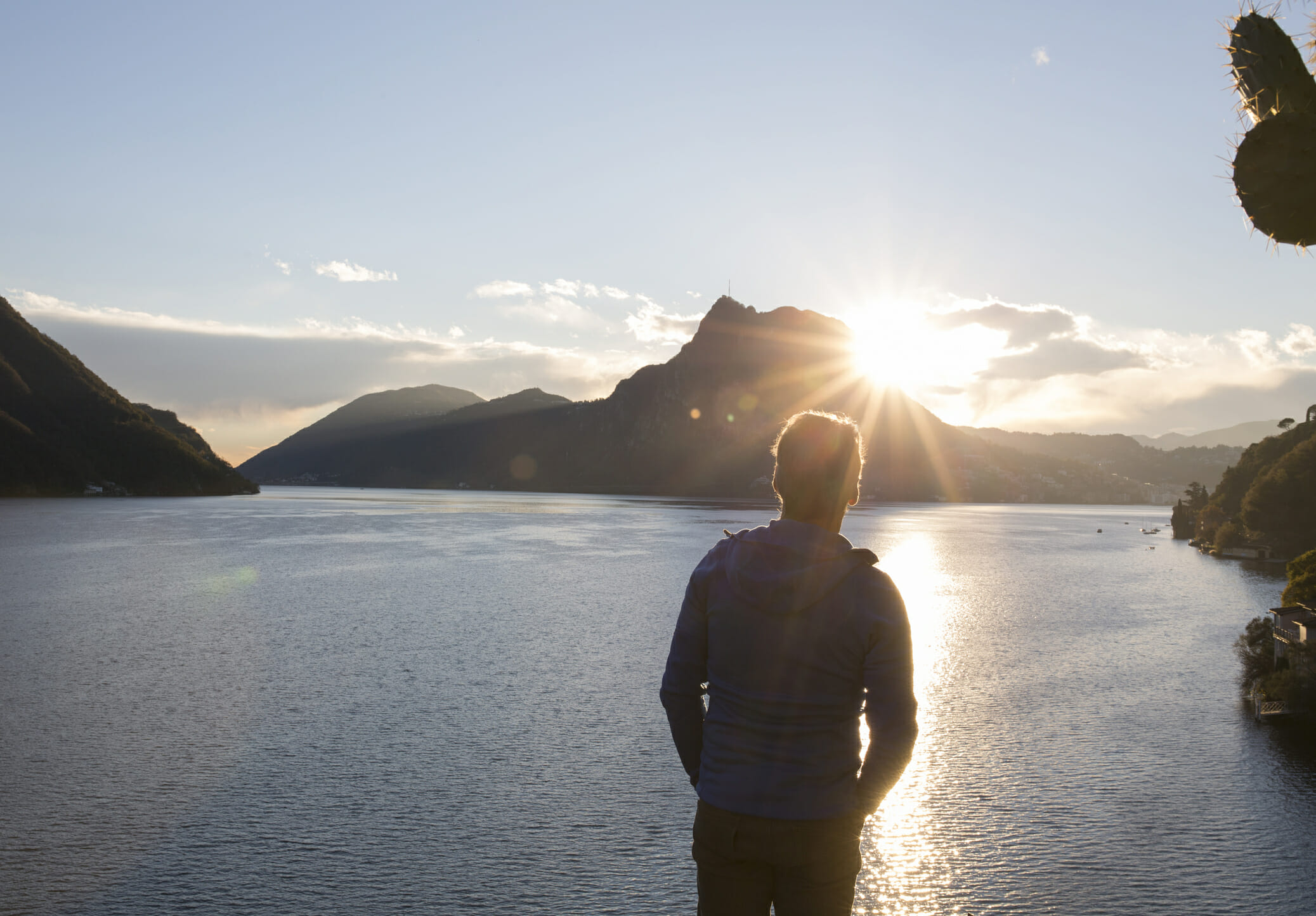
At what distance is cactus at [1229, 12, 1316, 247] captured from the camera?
279 inches

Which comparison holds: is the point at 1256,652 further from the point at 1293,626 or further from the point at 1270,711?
the point at 1270,711

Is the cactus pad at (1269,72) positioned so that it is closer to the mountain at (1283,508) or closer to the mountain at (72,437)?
the mountain at (1283,508)

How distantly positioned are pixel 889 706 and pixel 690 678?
2.37 ft

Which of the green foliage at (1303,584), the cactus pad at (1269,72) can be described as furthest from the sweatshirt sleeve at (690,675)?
the green foliage at (1303,584)

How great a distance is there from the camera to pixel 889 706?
10.0 ft

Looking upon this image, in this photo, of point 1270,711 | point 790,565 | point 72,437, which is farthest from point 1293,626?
point 72,437

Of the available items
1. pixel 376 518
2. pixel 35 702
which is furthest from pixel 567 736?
pixel 376 518

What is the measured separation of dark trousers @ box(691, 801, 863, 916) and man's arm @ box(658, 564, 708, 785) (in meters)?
0.27

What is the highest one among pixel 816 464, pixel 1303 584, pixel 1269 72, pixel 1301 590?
pixel 1269 72

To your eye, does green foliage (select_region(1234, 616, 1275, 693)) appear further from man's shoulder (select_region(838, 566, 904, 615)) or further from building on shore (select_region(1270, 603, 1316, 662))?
man's shoulder (select_region(838, 566, 904, 615))

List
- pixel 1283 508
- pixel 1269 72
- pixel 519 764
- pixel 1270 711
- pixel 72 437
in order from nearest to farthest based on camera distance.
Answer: pixel 1269 72, pixel 519 764, pixel 1270 711, pixel 1283 508, pixel 72 437

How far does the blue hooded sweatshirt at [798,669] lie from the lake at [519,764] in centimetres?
602

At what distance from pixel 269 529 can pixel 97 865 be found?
71757 mm

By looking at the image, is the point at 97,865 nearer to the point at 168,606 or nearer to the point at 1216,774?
the point at 1216,774
